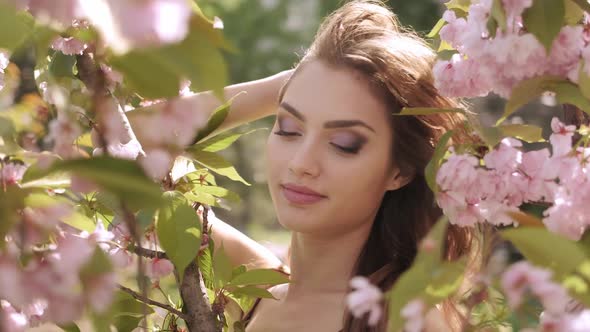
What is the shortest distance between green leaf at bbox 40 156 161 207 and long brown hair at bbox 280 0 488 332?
39.2 inches

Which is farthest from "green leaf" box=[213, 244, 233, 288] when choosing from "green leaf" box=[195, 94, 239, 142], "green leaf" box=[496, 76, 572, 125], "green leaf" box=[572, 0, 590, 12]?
"green leaf" box=[572, 0, 590, 12]

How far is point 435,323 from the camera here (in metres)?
1.48

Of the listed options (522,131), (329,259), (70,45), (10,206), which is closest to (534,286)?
(10,206)

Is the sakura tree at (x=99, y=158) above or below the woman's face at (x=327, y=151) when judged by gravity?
above

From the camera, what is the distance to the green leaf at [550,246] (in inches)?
28.3

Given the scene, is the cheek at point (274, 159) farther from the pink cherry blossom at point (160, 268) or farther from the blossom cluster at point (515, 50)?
the blossom cluster at point (515, 50)

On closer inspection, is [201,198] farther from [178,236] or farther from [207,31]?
[207,31]

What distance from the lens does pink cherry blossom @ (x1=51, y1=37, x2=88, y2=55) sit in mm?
1214

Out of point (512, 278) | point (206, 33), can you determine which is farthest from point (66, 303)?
point (512, 278)

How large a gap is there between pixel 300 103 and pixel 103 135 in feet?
2.90

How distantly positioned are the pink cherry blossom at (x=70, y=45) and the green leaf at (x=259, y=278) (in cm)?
40

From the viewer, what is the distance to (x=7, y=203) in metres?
0.70

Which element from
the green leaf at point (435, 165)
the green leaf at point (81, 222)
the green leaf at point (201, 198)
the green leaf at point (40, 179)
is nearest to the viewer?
the green leaf at point (40, 179)

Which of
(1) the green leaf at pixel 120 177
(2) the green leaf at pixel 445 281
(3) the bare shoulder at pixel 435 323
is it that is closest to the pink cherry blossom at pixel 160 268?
(3) the bare shoulder at pixel 435 323
